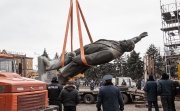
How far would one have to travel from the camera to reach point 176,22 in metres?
37.8

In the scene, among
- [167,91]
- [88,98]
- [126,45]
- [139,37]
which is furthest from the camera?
[88,98]

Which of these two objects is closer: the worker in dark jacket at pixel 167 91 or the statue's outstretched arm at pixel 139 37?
the worker in dark jacket at pixel 167 91

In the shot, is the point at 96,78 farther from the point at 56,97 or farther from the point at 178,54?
the point at 56,97

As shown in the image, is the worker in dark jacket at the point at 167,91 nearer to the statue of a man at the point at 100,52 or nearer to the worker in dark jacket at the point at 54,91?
the statue of a man at the point at 100,52

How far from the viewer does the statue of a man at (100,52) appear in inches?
598

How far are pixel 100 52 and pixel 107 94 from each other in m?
5.36

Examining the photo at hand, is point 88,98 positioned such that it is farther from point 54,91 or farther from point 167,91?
point 54,91

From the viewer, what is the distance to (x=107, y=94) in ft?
32.8

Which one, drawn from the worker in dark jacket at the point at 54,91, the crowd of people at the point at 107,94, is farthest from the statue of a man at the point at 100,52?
the worker in dark jacket at the point at 54,91

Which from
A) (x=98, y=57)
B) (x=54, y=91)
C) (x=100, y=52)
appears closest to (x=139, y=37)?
(x=100, y=52)

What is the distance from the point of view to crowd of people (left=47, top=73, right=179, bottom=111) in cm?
1001

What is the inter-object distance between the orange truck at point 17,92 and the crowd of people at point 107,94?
846mm

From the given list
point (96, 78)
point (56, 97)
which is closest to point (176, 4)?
point (56, 97)

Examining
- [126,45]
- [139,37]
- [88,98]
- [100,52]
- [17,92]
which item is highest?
[139,37]
